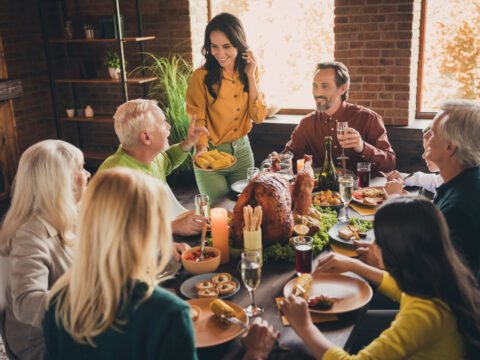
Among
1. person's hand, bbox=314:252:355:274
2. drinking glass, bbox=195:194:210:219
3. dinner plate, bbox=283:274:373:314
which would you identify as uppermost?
drinking glass, bbox=195:194:210:219

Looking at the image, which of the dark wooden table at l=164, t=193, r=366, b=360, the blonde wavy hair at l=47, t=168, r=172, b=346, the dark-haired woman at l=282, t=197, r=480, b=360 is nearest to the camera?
the blonde wavy hair at l=47, t=168, r=172, b=346

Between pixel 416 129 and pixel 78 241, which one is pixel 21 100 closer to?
pixel 416 129

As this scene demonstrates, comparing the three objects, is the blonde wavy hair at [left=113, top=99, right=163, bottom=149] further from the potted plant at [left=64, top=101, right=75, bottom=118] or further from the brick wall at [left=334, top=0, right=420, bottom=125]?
the potted plant at [left=64, top=101, right=75, bottom=118]

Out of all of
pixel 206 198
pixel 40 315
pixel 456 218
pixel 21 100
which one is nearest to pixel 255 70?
pixel 206 198

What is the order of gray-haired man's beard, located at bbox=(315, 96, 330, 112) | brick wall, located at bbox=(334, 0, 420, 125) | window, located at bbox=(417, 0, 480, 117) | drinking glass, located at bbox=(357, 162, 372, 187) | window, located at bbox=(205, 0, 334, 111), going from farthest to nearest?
window, located at bbox=(205, 0, 334, 111) → window, located at bbox=(417, 0, 480, 117) → brick wall, located at bbox=(334, 0, 420, 125) → gray-haired man's beard, located at bbox=(315, 96, 330, 112) → drinking glass, located at bbox=(357, 162, 372, 187)

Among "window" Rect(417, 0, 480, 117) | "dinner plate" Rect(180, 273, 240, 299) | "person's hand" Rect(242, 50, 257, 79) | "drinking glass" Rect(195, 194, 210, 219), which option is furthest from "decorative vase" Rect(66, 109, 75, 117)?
"dinner plate" Rect(180, 273, 240, 299)

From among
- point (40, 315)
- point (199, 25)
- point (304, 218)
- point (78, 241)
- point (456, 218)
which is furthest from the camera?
point (199, 25)

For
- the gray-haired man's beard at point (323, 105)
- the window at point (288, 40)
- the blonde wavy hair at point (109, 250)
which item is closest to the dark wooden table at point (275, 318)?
the blonde wavy hair at point (109, 250)

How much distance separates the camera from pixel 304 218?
2117mm

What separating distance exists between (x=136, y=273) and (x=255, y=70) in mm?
2441

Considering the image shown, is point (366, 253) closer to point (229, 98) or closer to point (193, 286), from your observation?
point (193, 286)

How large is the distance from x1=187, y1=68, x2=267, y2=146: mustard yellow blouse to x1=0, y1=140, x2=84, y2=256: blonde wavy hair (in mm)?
1775

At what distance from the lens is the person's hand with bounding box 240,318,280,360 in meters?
1.32

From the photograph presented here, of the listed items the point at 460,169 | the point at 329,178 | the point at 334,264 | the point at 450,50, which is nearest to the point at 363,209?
the point at 329,178
